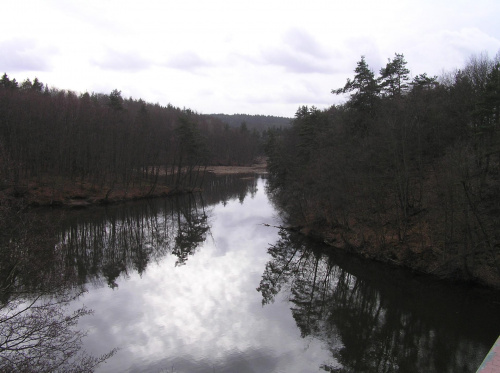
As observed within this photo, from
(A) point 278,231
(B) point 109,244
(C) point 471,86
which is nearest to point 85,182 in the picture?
(B) point 109,244

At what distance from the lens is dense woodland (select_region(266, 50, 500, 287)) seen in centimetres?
1861

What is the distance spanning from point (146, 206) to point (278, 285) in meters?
30.4

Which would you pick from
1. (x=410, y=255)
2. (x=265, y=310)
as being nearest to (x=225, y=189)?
(x=410, y=255)

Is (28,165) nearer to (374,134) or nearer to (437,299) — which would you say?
(374,134)

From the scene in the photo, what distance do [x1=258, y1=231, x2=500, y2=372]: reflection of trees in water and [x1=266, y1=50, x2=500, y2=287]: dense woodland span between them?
2.49 metres

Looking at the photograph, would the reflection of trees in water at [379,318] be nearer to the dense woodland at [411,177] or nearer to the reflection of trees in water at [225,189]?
the dense woodland at [411,177]

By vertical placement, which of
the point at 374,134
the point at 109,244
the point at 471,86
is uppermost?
the point at 471,86

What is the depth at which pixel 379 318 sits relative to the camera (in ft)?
54.1

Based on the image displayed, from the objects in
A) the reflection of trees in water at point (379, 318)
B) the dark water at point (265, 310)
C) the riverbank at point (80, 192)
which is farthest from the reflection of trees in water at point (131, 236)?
the reflection of trees in water at point (379, 318)

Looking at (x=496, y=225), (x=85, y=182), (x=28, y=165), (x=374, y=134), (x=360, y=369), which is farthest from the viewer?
(x=85, y=182)

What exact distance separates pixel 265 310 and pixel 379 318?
539 cm

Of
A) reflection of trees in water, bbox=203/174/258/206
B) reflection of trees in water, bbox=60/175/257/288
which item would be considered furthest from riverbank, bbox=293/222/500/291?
reflection of trees in water, bbox=203/174/258/206

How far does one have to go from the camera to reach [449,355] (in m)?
13.1

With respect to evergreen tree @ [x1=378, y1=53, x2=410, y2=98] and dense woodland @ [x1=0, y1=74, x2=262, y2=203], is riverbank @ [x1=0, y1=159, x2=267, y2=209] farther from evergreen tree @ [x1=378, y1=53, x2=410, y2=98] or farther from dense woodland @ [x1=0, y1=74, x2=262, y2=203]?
evergreen tree @ [x1=378, y1=53, x2=410, y2=98]
